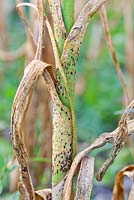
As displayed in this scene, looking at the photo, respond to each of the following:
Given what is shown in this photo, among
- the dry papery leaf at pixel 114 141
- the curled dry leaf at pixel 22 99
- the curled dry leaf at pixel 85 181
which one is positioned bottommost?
the curled dry leaf at pixel 85 181

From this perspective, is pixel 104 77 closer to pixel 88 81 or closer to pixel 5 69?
pixel 88 81

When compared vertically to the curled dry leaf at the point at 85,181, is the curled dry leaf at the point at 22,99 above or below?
above

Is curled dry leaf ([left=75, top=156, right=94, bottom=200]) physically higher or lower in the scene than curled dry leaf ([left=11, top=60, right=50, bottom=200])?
A: lower

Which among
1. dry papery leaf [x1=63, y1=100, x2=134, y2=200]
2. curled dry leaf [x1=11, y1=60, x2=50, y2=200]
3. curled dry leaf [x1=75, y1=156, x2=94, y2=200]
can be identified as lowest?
curled dry leaf [x1=75, y1=156, x2=94, y2=200]

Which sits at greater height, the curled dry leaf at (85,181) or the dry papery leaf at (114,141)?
the dry papery leaf at (114,141)

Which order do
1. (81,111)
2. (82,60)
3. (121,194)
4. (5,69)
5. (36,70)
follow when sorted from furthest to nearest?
1. (82,60)
2. (5,69)
3. (81,111)
4. (121,194)
5. (36,70)

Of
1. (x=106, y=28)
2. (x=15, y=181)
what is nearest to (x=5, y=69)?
(x=15, y=181)

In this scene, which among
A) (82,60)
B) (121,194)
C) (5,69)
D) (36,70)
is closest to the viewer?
(36,70)

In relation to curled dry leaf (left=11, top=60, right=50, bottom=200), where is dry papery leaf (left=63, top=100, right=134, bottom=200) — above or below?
below
